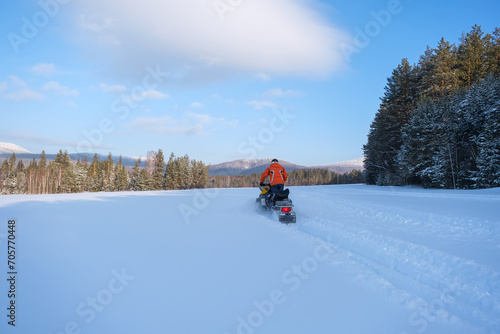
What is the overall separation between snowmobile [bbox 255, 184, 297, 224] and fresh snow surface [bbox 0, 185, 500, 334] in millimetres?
1710

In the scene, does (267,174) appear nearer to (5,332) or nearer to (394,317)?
(394,317)

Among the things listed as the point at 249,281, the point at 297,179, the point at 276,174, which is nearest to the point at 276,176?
the point at 276,174

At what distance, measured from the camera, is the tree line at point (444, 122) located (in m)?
18.8

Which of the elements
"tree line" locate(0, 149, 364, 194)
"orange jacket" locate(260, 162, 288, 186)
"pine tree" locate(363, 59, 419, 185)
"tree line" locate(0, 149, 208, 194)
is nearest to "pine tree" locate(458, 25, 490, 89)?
"pine tree" locate(363, 59, 419, 185)

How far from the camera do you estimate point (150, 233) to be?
6059 mm

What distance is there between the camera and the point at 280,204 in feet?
27.4

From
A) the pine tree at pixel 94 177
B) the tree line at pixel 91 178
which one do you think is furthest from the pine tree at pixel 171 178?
the pine tree at pixel 94 177

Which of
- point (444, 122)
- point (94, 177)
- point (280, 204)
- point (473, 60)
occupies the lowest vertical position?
point (280, 204)

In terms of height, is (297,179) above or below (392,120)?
below

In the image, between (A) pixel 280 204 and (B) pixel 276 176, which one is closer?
(A) pixel 280 204

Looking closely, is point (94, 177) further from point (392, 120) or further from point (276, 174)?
point (276, 174)

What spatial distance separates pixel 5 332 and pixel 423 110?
1150 inches

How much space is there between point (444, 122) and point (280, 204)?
70.5 ft

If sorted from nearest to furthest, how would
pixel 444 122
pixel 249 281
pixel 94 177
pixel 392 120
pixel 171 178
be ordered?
pixel 249 281
pixel 444 122
pixel 392 120
pixel 171 178
pixel 94 177
